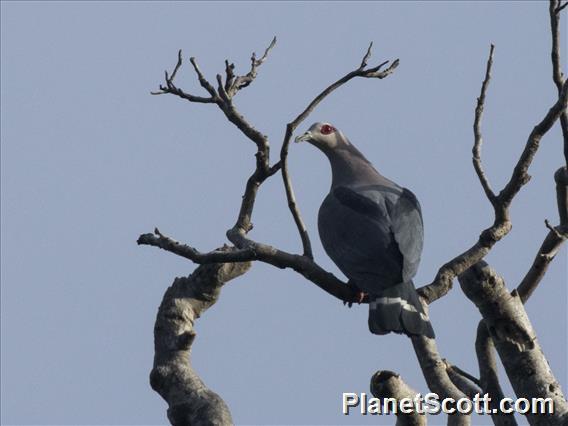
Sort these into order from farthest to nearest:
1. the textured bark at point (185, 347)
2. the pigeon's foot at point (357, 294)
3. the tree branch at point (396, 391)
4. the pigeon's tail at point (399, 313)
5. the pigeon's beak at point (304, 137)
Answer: the pigeon's beak at point (304, 137) → the pigeon's foot at point (357, 294) → the pigeon's tail at point (399, 313) → the textured bark at point (185, 347) → the tree branch at point (396, 391)

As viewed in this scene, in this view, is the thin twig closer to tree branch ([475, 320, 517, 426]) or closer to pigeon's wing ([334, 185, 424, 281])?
tree branch ([475, 320, 517, 426])

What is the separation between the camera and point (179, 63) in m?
6.30

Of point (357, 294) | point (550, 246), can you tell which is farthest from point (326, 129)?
point (550, 246)

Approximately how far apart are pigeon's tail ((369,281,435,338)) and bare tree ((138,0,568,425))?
0.07 m

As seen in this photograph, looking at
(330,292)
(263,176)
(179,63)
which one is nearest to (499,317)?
(330,292)

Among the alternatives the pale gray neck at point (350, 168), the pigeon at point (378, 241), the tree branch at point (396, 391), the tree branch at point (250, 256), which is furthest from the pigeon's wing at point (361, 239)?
the tree branch at point (396, 391)

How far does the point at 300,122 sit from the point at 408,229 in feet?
5.23

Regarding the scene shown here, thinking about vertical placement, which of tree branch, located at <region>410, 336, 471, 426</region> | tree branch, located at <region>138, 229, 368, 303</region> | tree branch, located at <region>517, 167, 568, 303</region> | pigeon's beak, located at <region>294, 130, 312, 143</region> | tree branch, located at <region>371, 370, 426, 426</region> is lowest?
tree branch, located at <region>371, 370, 426, 426</region>

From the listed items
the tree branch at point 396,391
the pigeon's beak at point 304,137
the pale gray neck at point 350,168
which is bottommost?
the tree branch at point 396,391

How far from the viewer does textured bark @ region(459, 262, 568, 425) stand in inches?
222

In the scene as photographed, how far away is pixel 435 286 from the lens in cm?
602

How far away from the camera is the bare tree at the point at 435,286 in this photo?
5457mm

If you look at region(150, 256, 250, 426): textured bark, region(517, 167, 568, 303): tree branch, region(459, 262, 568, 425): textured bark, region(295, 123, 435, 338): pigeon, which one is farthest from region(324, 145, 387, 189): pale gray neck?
region(459, 262, 568, 425): textured bark

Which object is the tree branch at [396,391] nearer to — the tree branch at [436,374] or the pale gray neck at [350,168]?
the tree branch at [436,374]
